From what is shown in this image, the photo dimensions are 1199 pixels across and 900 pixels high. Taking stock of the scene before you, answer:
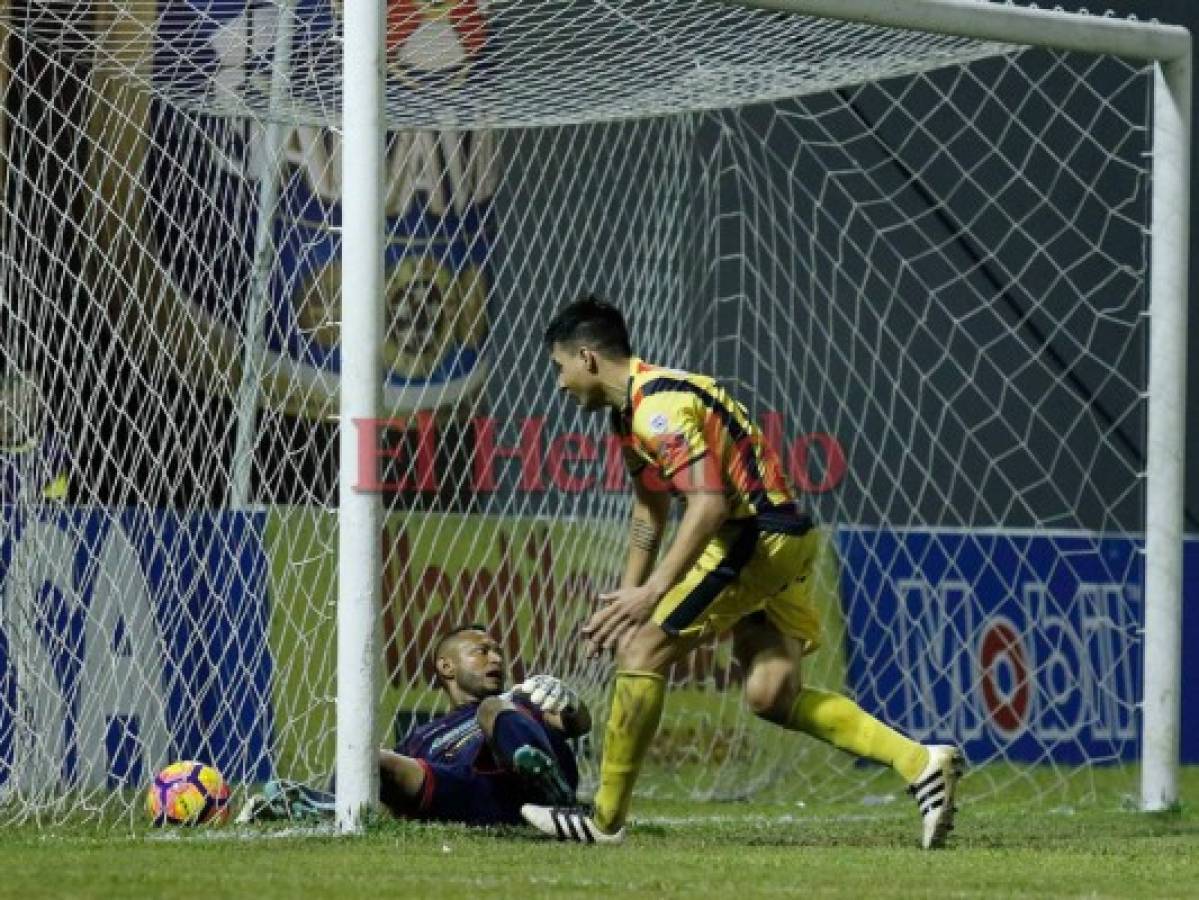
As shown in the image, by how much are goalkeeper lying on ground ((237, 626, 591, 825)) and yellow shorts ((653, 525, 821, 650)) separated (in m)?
0.71

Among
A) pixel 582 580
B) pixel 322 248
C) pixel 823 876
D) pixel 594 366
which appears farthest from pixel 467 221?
pixel 823 876

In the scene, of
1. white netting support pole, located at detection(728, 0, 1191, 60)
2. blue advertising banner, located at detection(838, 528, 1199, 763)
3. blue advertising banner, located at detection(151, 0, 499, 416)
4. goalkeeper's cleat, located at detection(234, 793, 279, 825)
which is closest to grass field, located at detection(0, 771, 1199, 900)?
goalkeeper's cleat, located at detection(234, 793, 279, 825)

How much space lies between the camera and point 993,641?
38.8ft

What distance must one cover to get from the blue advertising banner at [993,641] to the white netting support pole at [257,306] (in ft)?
11.2

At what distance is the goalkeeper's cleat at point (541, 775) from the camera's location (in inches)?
299

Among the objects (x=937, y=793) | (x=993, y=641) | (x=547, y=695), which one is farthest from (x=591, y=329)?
(x=993, y=641)

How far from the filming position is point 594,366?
7.25 metres

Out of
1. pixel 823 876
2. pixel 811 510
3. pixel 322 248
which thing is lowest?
pixel 823 876

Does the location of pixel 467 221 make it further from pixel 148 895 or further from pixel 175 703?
pixel 148 895

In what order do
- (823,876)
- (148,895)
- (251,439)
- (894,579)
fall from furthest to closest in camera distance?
(894,579) → (251,439) → (823,876) → (148,895)

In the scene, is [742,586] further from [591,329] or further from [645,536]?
[591,329]

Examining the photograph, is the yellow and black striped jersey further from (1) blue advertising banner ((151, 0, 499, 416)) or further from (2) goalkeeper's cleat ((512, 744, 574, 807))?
(1) blue advertising banner ((151, 0, 499, 416))

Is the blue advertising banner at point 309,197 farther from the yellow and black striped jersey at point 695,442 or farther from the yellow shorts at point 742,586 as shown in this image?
the yellow shorts at point 742,586

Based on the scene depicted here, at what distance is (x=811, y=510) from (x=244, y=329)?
137 inches
